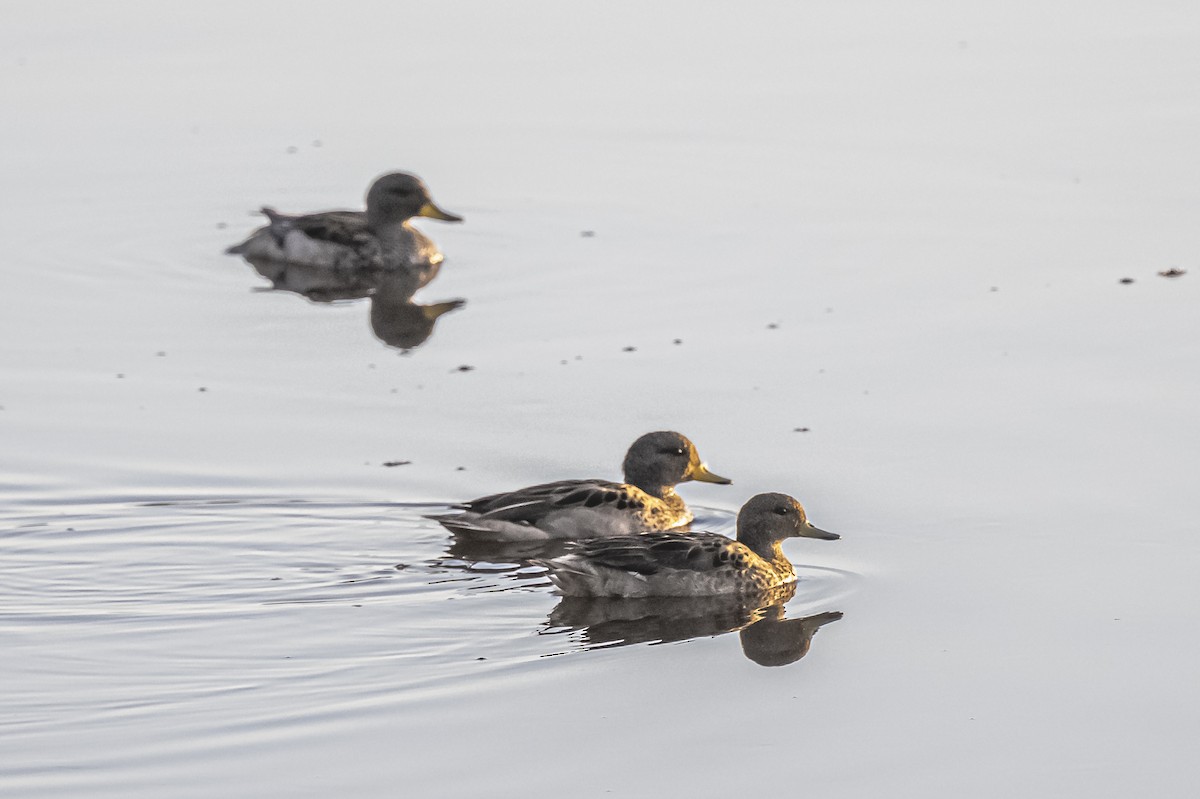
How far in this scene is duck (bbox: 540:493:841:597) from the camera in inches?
383

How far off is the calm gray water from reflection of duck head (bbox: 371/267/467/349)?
97mm

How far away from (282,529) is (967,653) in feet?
11.3

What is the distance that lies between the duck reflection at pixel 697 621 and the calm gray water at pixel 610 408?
0.03 meters

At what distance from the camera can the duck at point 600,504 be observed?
33.7ft

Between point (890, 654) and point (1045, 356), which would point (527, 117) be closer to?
point (1045, 356)

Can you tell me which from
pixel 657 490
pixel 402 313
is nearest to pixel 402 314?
pixel 402 313

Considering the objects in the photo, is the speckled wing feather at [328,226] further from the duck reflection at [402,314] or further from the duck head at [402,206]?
the duck reflection at [402,314]

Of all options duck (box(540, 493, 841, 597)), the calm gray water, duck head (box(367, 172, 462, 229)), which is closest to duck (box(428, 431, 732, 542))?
the calm gray water

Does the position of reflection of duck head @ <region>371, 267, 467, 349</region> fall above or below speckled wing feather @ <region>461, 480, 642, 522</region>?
above

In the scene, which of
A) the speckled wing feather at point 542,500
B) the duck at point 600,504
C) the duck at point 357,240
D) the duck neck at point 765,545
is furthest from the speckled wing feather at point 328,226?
the duck neck at point 765,545

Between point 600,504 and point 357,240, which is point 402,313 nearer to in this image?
point 357,240

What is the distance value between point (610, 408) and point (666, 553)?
230 centimetres

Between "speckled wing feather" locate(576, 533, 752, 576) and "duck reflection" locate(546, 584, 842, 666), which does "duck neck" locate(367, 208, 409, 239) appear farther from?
"duck reflection" locate(546, 584, 842, 666)

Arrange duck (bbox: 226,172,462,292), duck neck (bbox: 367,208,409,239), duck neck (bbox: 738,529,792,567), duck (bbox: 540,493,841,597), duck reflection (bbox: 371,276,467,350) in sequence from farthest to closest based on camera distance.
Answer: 1. duck neck (bbox: 367,208,409,239)
2. duck (bbox: 226,172,462,292)
3. duck reflection (bbox: 371,276,467,350)
4. duck neck (bbox: 738,529,792,567)
5. duck (bbox: 540,493,841,597)
